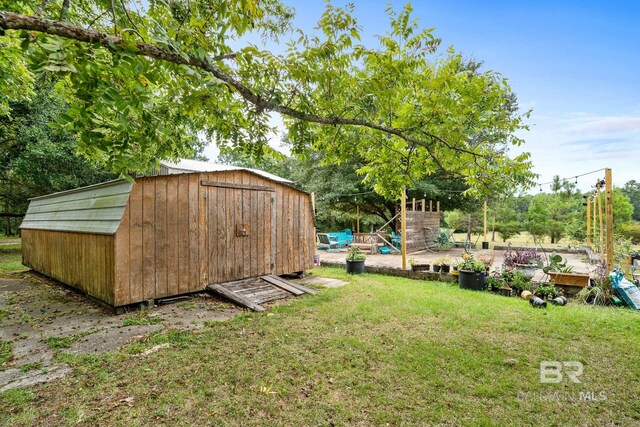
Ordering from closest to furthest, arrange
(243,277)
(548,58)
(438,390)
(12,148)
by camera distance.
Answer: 1. (438,390)
2. (243,277)
3. (548,58)
4. (12,148)

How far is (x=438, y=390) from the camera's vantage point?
2469 mm

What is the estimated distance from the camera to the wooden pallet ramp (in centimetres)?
497

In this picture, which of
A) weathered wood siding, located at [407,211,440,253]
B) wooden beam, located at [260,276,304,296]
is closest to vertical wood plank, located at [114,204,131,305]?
wooden beam, located at [260,276,304,296]

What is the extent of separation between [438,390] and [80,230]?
6.04 meters

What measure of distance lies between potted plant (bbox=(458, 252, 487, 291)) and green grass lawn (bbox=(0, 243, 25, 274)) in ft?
40.6

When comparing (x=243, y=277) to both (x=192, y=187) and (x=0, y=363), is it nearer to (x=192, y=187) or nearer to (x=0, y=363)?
(x=192, y=187)

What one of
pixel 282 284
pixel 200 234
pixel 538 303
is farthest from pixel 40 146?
pixel 538 303

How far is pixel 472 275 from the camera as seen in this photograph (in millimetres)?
6168

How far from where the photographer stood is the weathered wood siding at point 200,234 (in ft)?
15.0

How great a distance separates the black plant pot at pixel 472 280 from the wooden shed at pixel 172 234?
3.61 m

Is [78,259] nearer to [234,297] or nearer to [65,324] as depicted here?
[65,324]

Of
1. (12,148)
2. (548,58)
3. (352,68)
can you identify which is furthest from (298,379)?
(12,148)

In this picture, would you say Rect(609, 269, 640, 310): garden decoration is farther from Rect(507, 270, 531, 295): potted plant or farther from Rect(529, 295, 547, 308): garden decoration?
Rect(529, 295, 547, 308): garden decoration

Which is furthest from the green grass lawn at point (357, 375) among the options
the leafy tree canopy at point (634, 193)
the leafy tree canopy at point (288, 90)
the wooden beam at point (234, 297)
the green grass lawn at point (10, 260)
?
the leafy tree canopy at point (634, 193)
